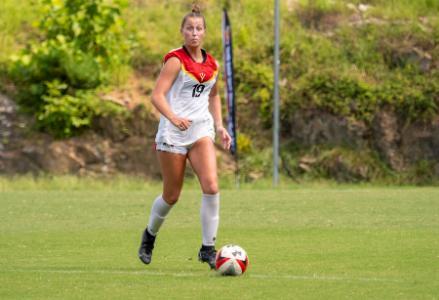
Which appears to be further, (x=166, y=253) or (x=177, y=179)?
(x=166, y=253)

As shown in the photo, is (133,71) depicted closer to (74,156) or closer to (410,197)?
(74,156)

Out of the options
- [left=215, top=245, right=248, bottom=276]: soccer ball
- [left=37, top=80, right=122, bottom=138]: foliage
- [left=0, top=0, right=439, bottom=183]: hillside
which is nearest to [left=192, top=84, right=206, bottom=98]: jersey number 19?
[left=215, top=245, right=248, bottom=276]: soccer ball

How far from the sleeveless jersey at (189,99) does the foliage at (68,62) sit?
20.8 meters

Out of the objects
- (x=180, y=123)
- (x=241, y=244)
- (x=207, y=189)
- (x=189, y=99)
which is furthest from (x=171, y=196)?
(x=241, y=244)

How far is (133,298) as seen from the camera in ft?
27.4

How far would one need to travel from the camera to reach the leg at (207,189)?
10.4 meters

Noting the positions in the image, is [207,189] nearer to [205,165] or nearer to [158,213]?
[205,165]

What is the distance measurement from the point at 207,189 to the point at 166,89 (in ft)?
3.16

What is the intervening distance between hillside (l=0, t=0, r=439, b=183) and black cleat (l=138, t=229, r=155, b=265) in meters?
19.4

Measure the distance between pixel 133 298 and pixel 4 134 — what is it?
2358 centimetres

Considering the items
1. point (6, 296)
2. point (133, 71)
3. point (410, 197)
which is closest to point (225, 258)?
point (6, 296)

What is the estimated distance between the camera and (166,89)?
1047cm

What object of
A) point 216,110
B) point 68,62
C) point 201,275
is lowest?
point 68,62

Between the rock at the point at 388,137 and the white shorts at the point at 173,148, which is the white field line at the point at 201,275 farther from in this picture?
the rock at the point at 388,137
